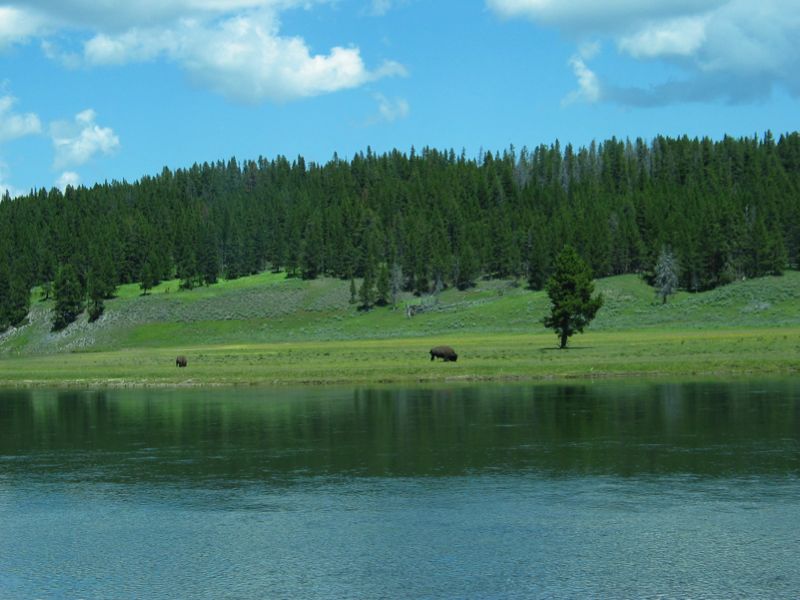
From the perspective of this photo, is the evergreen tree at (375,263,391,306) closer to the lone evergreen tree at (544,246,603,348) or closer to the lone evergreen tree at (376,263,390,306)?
the lone evergreen tree at (376,263,390,306)

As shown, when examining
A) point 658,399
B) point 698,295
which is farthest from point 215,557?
point 698,295

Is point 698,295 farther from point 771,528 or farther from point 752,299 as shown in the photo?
point 771,528

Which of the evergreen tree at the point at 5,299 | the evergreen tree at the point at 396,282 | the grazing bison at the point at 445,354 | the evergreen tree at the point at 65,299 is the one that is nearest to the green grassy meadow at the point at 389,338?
the grazing bison at the point at 445,354

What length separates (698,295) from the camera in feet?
476

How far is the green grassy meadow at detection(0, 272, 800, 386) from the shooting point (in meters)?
58.4

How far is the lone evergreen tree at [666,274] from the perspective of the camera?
148 metres

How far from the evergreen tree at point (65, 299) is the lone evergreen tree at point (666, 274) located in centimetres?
10363

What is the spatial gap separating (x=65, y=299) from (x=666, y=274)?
106m

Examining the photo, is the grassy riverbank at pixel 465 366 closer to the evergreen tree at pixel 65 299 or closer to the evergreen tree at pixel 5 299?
the evergreen tree at pixel 65 299

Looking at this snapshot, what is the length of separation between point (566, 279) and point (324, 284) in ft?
375

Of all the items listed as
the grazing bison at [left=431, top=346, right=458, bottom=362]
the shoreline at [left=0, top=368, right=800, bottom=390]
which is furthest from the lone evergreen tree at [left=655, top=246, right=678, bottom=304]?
the shoreline at [left=0, top=368, right=800, bottom=390]

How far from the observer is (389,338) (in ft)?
421

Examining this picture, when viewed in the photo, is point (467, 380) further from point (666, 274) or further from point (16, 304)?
point (16, 304)

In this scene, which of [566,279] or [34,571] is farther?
[566,279]
